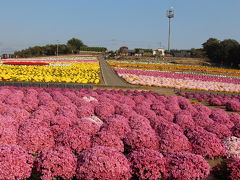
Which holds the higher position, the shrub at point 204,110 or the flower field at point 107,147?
the flower field at point 107,147

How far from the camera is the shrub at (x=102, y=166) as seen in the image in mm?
6586

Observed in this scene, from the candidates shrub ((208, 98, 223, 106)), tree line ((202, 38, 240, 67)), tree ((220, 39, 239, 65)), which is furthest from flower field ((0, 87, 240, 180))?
tree ((220, 39, 239, 65))

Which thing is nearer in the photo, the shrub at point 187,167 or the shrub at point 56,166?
the shrub at point 56,166

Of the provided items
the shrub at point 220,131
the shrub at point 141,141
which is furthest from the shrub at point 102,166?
the shrub at point 220,131

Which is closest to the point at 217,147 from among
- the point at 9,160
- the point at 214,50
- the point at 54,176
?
the point at 54,176

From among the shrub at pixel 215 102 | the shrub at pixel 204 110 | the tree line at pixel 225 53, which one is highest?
the tree line at pixel 225 53

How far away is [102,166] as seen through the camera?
6.62 meters

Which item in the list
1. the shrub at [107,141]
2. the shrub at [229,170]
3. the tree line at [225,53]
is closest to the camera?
the shrub at [229,170]

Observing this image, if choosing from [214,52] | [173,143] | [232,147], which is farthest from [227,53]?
[173,143]

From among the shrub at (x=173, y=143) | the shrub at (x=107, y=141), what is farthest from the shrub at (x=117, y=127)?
the shrub at (x=173, y=143)

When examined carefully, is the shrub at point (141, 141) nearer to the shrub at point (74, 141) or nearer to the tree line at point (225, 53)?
the shrub at point (74, 141)

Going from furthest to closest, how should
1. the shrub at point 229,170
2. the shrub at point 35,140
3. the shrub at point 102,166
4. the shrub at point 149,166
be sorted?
the shrub at point 35,140, the shrub at point 229,170, the shrub at point 149,166, the shrub at point 102,166

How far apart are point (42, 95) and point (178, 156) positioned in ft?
34.7

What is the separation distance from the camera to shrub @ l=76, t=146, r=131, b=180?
Result: 6586 mm
